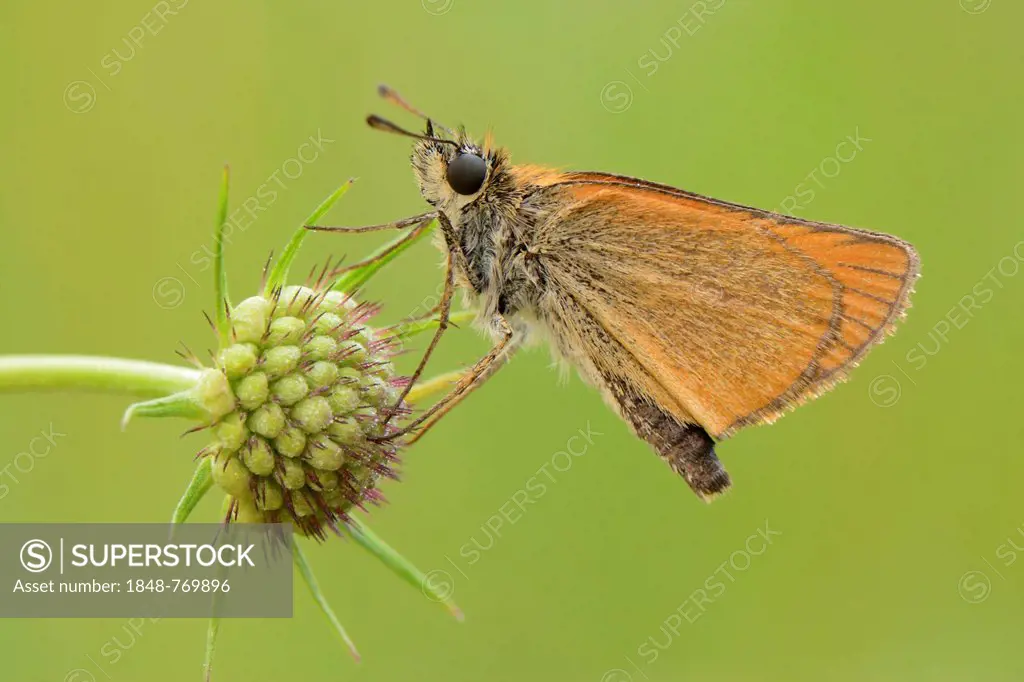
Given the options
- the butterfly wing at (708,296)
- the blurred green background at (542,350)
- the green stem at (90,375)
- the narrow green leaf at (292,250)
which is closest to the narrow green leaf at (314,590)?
the green stem at (90,375)

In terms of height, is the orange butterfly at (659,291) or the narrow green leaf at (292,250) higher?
the orange butterfly at (659,291)

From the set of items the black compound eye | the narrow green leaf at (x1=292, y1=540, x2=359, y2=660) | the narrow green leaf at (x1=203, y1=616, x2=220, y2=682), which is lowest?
the narrow green leaf at (x1=203, y1=616, x2=220, y2=682)

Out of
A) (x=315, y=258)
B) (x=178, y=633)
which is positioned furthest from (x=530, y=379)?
(x=178, y=633)

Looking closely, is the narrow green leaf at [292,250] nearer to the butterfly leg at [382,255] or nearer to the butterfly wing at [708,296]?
the butterfly leg at [382,255]

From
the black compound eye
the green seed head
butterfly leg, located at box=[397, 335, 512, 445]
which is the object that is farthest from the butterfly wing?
the green seed head

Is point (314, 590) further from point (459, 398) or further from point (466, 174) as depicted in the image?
point (466, 174)

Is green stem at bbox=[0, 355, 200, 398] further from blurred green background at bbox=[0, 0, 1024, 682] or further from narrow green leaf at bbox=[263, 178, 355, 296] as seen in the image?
blurred green background at bbox=[0, 0, 1024, 682]

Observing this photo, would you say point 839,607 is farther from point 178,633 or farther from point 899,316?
point 178,633
